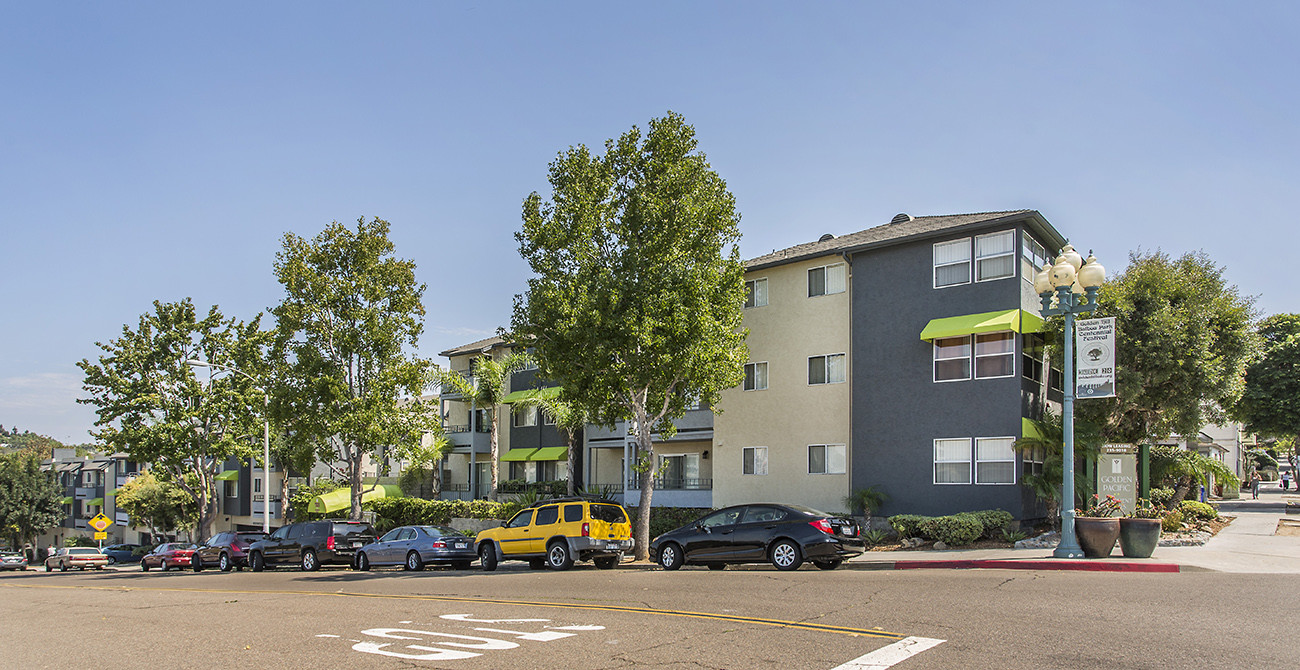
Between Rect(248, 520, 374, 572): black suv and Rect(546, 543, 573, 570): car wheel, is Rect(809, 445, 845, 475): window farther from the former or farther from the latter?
Rect(248, 520, 374, 572): black suv

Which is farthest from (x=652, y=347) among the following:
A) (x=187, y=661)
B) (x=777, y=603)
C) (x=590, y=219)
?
(x=187, y=661)

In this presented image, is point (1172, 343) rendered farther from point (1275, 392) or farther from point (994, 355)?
point (1275, 392)

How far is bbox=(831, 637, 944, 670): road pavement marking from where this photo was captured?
7906mm

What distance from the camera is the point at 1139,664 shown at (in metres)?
7.90

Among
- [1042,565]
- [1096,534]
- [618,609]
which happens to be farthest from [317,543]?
[1096,534]

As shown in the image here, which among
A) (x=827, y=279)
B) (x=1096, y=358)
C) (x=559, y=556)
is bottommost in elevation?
(x=559, y=556)

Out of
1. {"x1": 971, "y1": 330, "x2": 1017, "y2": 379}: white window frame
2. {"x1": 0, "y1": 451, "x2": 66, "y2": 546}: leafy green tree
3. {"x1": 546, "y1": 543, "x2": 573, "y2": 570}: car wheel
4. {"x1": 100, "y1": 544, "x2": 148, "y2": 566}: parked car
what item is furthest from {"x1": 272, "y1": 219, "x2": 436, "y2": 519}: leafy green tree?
{"x1": 0, "y1": 451, "x2": 66, "y2": 546}: leafy green tree

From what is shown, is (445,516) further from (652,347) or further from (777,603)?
(777,603)

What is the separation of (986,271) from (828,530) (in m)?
11.3

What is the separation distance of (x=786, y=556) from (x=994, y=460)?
9.36 m

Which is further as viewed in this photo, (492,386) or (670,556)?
(492,386)

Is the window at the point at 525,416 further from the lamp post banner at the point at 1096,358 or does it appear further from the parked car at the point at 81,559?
the lamp post banner at the point at 1096,358

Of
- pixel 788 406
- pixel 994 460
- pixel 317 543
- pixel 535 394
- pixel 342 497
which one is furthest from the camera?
pixel 342 497

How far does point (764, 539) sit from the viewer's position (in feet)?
64.3
